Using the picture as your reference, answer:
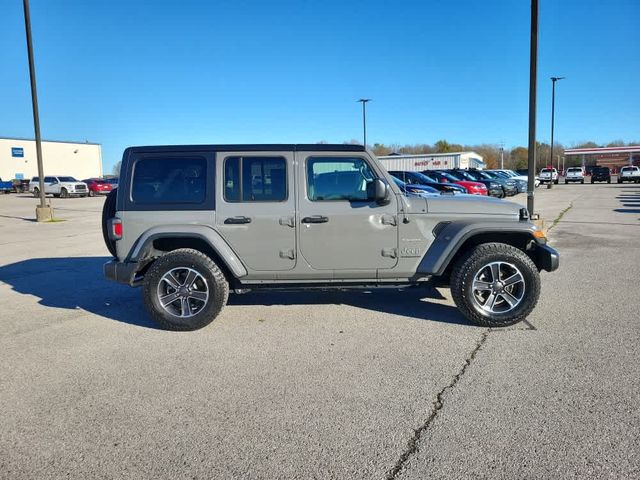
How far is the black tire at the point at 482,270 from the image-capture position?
195 inches

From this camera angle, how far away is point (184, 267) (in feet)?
16.6

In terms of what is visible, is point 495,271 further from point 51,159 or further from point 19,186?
point 51,159

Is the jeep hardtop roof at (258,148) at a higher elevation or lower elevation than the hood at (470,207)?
higher

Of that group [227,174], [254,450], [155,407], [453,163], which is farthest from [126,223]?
[453,163]

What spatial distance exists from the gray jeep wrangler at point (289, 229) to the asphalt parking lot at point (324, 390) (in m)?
0.42

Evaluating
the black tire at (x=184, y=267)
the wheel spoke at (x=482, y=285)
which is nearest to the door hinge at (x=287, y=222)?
the black tire at (x=184, y=267)

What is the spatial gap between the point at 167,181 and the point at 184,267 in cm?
93

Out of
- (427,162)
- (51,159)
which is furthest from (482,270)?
(51,159)

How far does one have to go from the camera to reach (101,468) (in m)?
2.76

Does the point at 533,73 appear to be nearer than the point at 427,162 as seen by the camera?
Yes

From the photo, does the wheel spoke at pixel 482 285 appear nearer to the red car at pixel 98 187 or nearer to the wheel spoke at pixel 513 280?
the wheel spoke at pixel 513 280

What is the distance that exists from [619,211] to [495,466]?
1902 cm

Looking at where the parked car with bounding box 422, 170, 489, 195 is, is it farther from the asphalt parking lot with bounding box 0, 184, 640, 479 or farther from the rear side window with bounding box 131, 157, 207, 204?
the rear side window with bounding box 131, 157, 207, 204

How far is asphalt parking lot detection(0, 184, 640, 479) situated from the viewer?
2.80 meters
